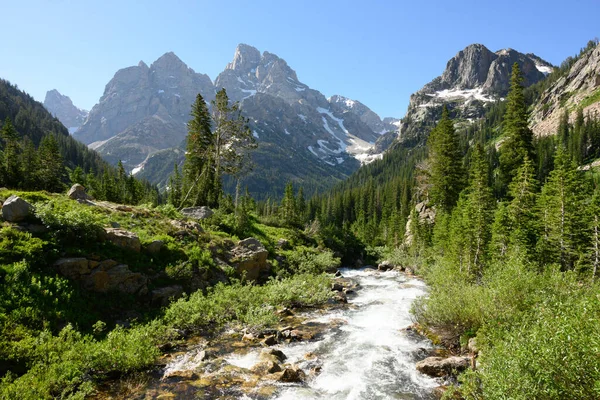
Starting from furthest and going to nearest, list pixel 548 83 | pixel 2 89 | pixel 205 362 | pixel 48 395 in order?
pixel 2 89
pixel 548 83
pixel 205 362
pixel 48 395

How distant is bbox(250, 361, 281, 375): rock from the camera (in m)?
11.8

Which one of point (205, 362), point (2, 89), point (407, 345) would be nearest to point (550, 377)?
point (407, 345)

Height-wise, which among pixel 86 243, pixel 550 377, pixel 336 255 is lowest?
pixel 336 255

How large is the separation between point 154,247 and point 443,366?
637 inches

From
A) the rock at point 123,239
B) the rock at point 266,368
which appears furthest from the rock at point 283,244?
the rock at point 266,368

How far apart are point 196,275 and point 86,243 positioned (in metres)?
6.38

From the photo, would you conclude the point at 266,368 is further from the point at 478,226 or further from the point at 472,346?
the point at 478,226

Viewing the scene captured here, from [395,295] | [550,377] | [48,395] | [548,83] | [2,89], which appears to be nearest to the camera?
[550,377]

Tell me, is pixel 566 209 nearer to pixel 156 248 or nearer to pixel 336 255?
pixel 156 248

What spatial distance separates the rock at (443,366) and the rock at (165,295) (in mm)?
12337

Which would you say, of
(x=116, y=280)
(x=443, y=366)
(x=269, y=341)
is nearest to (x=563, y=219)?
(x=443, y=366)

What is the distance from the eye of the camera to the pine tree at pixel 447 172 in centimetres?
4422

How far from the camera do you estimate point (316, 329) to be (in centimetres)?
1733

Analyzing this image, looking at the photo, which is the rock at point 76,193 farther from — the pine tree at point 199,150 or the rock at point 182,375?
the rock at point 182,375
